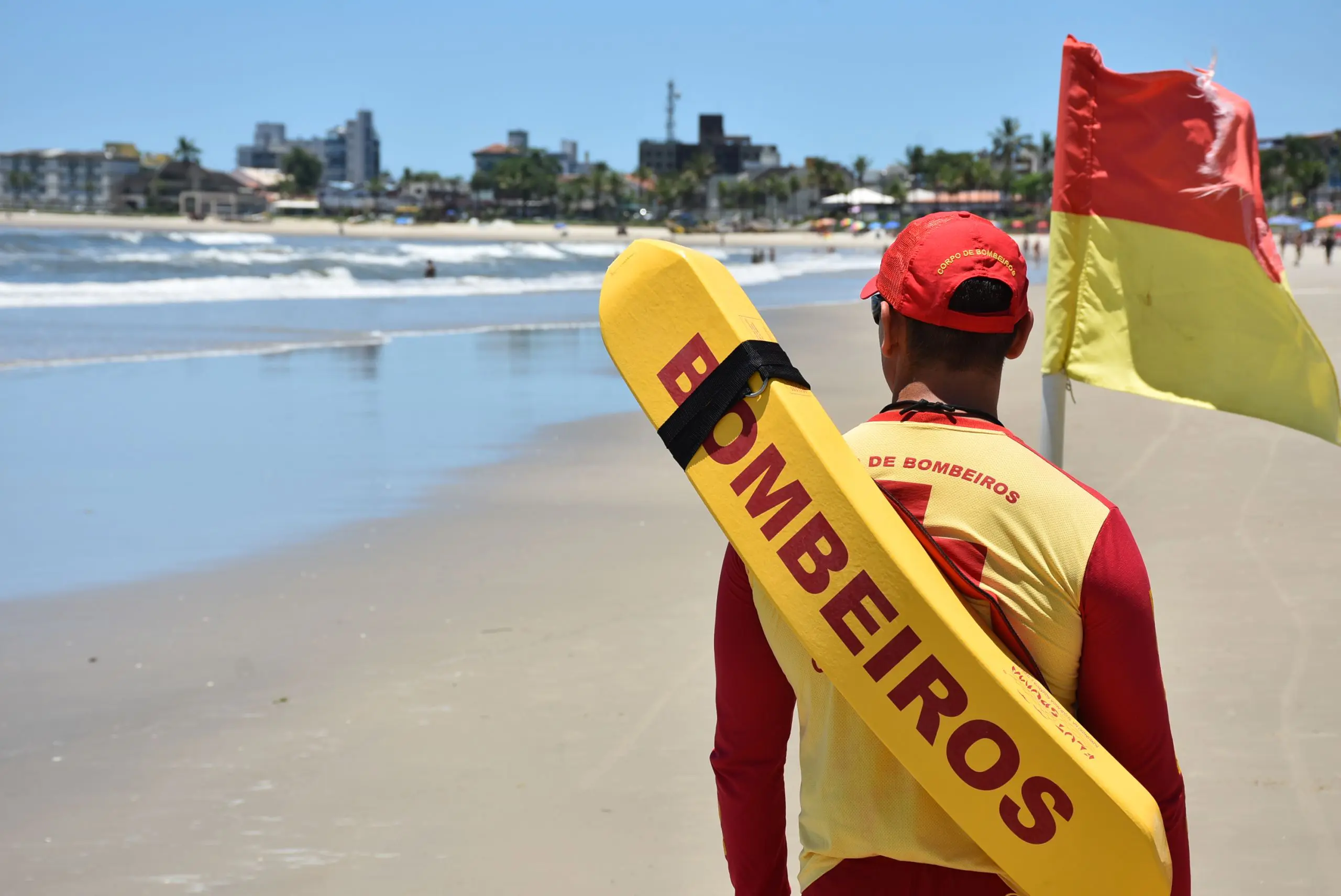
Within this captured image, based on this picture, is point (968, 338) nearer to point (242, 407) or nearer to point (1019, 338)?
point (1019, 338)

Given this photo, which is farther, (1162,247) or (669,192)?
(669,192)

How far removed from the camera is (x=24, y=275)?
41031 mm

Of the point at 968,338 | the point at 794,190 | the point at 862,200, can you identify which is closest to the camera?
the point at 968,338

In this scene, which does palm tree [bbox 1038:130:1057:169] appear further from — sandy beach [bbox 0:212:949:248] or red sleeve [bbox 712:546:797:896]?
red sleeve [bbox 712:546:797:896]

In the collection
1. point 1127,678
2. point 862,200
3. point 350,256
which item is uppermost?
point 862,200

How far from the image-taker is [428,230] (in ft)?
470

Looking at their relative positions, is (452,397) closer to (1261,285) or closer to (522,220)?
(1261,285)

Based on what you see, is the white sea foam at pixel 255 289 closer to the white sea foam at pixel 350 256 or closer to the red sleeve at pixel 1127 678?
the white sea foam at pixel 350 256

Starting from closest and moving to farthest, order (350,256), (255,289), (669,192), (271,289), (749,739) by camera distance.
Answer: (749,739)
(255,289)
(271,289)
(350,256)
(669,192)

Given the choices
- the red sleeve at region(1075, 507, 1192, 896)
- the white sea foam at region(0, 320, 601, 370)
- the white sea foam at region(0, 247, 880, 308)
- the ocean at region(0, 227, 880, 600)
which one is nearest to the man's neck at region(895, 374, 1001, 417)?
the red sleeve at region(1075, 507, 1192, 896)

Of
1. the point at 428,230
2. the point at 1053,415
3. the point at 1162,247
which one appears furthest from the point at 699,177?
the point at 1053,415

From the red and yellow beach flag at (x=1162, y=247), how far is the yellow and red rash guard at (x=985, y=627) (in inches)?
83.3

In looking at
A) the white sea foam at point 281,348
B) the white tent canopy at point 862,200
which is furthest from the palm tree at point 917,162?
the white sea foam at point 281,348

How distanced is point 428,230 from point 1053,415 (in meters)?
144
